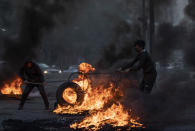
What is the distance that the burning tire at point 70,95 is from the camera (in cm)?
769

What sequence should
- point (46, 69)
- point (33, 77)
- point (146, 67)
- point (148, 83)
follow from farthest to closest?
point (46, 69)
point (33, 77)
point (146, 67)
point (148, 83)

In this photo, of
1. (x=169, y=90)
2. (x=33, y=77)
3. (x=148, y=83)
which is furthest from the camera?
(x=169, y=90)

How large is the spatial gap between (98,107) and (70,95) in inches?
35.0

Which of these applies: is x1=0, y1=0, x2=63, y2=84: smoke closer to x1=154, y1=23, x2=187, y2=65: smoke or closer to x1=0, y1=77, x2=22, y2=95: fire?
x1=0, y1=77, x2=22, y2=95: fire

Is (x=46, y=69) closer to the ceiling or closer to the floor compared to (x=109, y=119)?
closer to the ceiling

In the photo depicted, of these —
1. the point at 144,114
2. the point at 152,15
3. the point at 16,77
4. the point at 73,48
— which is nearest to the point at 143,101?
the point at 144,114

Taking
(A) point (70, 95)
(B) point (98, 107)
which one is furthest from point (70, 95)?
(B) point (98, 107)

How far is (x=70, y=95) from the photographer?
7.86 m

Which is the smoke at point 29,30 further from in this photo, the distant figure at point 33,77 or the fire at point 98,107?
the fire at point 98,107

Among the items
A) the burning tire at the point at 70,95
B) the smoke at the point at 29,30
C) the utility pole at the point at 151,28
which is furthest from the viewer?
the utility pole at the point at 151,28

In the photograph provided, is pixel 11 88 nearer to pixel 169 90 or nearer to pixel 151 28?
pixel 169 90

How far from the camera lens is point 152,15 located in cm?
1519

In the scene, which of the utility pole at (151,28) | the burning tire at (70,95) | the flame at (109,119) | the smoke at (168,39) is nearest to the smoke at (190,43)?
the smoke at (168,39)

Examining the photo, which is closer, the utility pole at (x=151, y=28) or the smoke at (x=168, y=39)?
the utility pole at (x=151, y=28)
